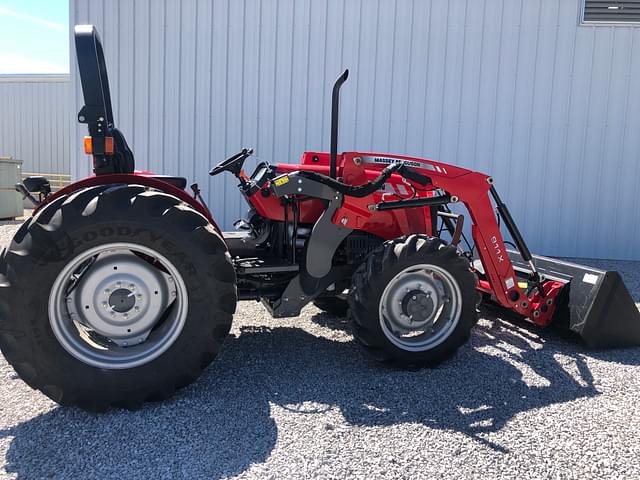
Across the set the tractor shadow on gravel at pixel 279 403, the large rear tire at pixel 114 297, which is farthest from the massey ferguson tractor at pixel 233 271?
the tractor shadow on gravel at pixel 279 403

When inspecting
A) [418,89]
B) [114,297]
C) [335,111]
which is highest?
[418,89]

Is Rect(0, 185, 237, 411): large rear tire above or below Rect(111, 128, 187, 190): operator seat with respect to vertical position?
below

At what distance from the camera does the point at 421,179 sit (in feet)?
11.4

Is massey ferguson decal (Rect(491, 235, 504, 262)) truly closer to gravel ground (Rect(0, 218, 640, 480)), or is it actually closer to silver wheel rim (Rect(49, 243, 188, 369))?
gravel ground (Rect(0, 218, 640, 480))

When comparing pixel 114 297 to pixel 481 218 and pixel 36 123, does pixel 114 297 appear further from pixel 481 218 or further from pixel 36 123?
pixel 36 123

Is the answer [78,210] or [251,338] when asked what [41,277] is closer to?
[78,210]

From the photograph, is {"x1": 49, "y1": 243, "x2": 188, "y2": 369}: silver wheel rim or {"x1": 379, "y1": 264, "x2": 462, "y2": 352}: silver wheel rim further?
{"x1": 379, "y1": 264, "x2": 462, "y2": 352}: silver wheel rim

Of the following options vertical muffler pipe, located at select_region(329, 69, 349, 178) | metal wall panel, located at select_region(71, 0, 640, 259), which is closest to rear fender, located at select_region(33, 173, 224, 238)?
vertical muffler pipe, located at select_region(329, 69, 349, 178)

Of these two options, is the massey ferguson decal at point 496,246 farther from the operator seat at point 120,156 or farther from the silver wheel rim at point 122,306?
the operator seat at point 120,156

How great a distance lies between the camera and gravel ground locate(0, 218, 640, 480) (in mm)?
2184

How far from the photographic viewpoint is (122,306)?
273cm

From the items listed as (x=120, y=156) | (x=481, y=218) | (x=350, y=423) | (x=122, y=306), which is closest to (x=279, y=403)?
(x=350, y=423)

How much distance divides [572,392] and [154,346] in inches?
93.7

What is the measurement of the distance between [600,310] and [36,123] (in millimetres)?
19179
